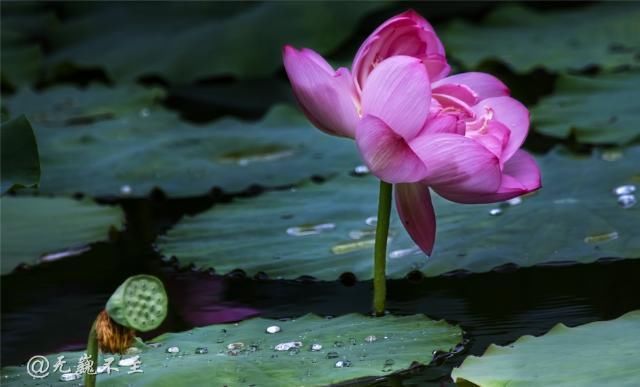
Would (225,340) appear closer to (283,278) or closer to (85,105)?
(283,278)

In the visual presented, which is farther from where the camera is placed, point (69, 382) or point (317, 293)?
point (317, 293)

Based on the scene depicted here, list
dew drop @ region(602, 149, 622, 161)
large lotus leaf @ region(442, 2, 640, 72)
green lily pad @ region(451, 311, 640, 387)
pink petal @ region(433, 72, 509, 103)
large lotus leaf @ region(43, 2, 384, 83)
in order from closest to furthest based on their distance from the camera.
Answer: green lily pad @ region(451, 311, 640, 387), pink petal @ region(433, 72, 509, 103), dew drop @ region(602, 149, 622, 161), large lotus leaf @ region(442, 2, 640, 72), large lotus leaf @ region(43, 2, 384, 83)

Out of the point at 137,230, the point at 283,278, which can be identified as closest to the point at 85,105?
the point at 137,230

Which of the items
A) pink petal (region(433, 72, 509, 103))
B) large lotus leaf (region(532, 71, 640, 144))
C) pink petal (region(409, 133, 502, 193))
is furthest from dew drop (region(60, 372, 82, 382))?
large lotus leaf (region(532, 71, 640, 144))

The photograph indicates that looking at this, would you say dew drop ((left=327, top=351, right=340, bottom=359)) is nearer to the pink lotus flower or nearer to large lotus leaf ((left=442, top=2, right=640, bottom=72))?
the pink lotus flower

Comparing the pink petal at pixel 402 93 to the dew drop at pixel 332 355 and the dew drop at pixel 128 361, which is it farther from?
the dew drop at pixel 128 361
